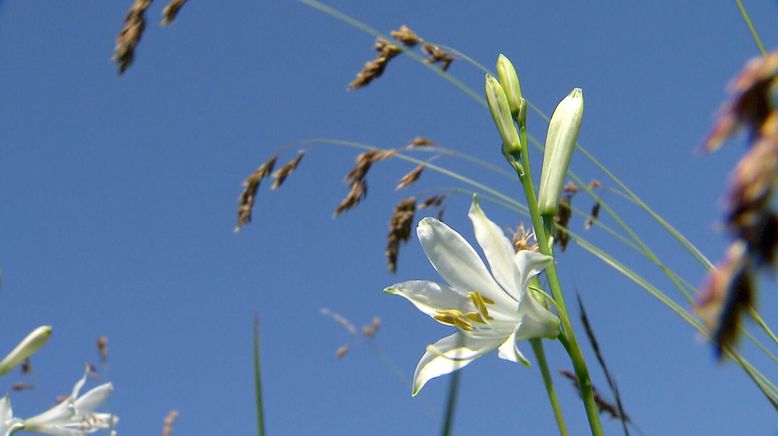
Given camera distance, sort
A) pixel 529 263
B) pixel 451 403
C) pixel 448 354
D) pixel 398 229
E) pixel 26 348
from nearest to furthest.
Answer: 1. pixel 451 403
2. pixel 529 263
3. pixel 448 354
4. pixel 26 348
5. pixel 398 229

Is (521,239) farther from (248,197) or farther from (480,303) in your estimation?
(248,197)

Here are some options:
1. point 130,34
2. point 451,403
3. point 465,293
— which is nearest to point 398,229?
point 130,34

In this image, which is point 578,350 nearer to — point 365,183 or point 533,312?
point 533,312

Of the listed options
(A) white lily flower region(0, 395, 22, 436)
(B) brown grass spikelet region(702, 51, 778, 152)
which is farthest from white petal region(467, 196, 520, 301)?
(A) white lily flower region(0, 395, 22, 436)


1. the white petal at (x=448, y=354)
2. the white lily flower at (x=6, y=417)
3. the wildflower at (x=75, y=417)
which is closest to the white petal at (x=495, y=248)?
the white petal at (x=448, y=354)

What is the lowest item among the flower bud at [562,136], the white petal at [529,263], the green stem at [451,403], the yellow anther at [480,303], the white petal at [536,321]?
the green stem at [451,403]

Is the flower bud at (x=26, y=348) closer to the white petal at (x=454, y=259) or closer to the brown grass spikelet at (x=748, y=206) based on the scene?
the white petal at (x=454, y=259)

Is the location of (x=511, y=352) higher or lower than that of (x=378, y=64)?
lower
